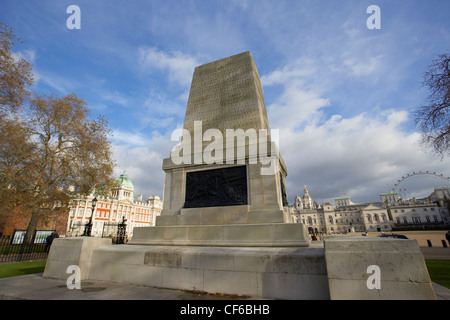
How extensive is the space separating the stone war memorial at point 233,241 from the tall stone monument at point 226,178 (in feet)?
0.11

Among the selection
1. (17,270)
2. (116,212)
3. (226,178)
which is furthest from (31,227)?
(116,212)

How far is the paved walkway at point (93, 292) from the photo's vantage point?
4738mm

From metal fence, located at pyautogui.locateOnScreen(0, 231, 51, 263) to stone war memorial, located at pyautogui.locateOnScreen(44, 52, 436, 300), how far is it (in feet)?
34.4

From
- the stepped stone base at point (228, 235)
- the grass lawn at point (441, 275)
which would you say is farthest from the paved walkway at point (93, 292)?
the stepped stone base at point (228, 235)

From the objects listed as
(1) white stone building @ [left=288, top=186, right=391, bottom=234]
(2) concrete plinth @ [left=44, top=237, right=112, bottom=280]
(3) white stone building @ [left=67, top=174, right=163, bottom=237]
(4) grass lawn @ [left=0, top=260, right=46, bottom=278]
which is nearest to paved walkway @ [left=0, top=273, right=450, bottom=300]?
(2) concrete plinth @ [left=44, top=237, right=112, bottom=280]

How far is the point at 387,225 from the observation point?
385 feet

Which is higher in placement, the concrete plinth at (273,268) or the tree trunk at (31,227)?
the tree trunk at (31,227)

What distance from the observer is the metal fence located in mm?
13820

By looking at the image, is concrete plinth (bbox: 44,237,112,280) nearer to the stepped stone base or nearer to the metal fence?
the stepped stone base

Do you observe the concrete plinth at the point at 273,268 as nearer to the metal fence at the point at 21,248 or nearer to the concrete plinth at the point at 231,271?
the concrete plinth at the point at 231,271
